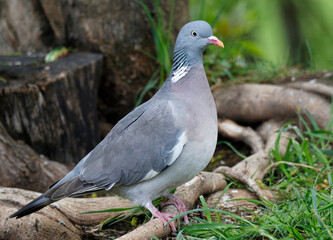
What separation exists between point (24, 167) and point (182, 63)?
202 cm

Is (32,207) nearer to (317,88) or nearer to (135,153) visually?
(135,153)

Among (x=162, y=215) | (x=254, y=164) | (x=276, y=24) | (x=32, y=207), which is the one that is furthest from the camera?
(x=276, y=24)

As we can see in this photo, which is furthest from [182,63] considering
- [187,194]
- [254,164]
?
[254,164]

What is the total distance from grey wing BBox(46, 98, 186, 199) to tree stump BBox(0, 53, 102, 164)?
1483 millimetres

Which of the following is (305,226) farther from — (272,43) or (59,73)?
(272,43)

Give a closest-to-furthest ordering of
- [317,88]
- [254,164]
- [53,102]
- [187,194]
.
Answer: [187,194] → [254,164] → [53,102] → [317,88]

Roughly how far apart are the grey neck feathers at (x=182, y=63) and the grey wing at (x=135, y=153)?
0.24m

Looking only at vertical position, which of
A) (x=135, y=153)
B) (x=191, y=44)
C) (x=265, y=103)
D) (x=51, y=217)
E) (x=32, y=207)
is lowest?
(x=265, y=103)

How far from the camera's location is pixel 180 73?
3268mm

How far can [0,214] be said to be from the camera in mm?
3150

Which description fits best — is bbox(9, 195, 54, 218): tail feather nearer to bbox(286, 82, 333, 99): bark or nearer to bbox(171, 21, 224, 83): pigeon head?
bbox(171, 21, 224, 83): pigeon head

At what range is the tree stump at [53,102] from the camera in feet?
14.6

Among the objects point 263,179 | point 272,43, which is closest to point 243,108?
point 263,179

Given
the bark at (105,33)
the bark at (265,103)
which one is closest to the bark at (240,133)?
the bark at (265,103)
